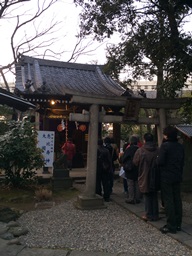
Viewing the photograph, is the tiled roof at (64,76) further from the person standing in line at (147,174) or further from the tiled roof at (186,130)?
the person standing in line at (147,174)

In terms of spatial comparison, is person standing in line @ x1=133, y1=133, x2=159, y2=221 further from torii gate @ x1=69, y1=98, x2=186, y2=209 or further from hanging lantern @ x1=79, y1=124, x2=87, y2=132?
hanging lantern @ x1=79, y1=124, x2=87, y2=132

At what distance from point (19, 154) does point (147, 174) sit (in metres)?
4.55

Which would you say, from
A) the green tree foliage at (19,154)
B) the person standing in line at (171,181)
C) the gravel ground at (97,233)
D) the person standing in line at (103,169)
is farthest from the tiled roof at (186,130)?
the green tree foliage at (19,154)

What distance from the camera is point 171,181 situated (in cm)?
544

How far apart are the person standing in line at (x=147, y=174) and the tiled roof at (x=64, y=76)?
8.18 metres

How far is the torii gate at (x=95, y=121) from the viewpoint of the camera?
7.34 metres

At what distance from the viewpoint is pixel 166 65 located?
694 cm

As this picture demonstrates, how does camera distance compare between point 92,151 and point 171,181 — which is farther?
point 92,151

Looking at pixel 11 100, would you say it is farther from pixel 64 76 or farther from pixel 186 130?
pixel 64 76

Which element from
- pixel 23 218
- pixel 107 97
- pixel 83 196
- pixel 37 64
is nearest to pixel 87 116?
pixel 107 97

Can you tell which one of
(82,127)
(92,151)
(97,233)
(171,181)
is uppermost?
(82,127)

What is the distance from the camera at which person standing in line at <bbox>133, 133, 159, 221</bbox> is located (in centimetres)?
602

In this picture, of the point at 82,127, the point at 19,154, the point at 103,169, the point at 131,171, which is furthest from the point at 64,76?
the point at 131,171

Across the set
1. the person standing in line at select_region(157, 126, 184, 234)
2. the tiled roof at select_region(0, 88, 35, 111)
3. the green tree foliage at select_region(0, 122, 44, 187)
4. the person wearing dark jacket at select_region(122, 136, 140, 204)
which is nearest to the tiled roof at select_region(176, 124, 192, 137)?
the person wearing dark jacket at select_region(122, 136, 140, 204)
